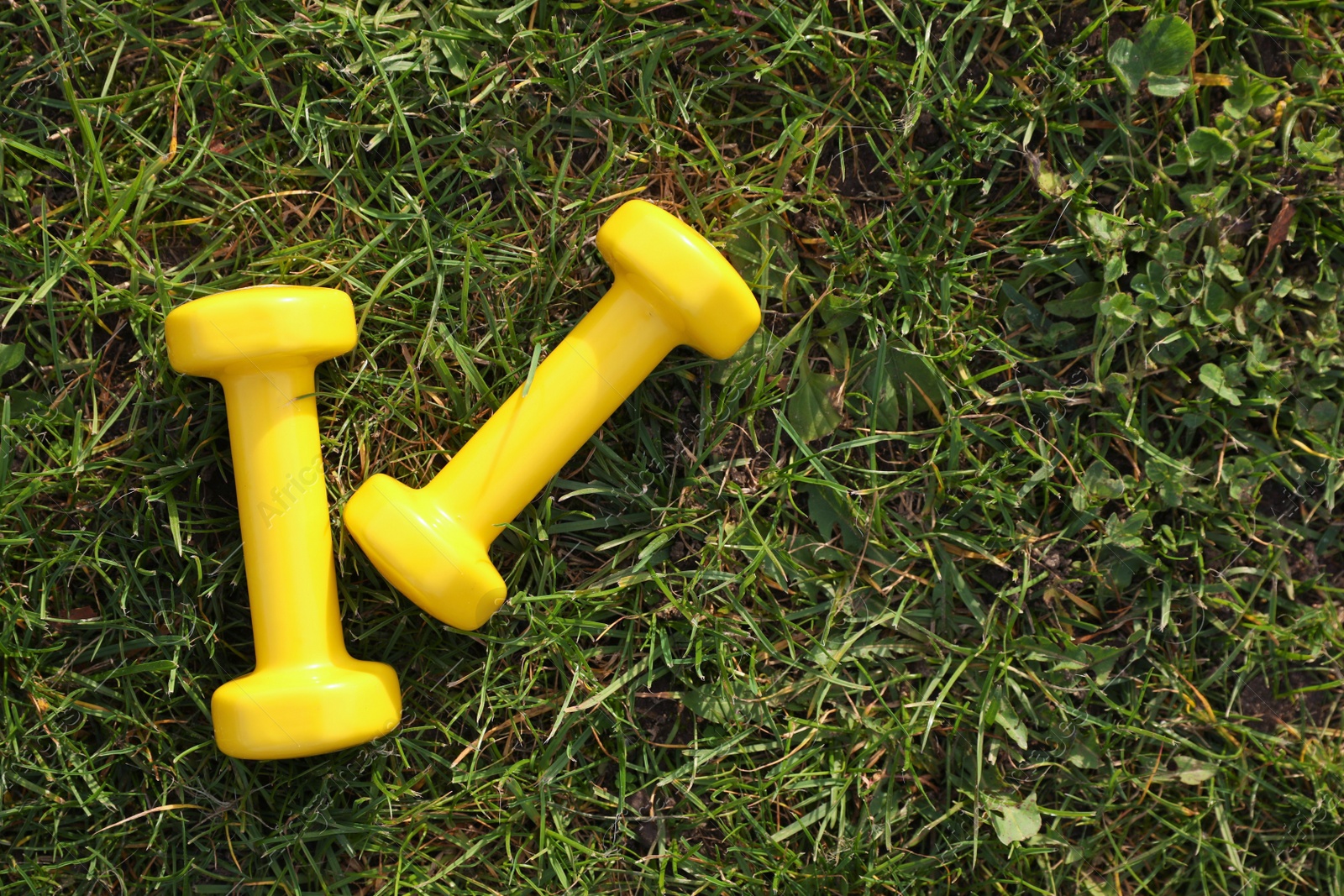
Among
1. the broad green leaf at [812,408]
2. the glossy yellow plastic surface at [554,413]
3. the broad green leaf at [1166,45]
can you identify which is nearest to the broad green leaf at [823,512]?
the broad green leaf at [812,408]

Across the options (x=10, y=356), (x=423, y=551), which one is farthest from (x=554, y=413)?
(x=10, y=356)

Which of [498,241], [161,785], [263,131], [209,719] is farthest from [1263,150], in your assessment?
[161,785]

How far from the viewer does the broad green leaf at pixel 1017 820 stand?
222 cm

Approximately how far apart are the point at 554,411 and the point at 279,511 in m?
0.60

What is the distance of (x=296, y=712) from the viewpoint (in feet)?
6.02

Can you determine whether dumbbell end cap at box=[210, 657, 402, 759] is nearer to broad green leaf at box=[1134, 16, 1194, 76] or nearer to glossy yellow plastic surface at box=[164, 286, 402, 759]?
glossy yellow plastic surface at box=[164, 286, 402, 759]

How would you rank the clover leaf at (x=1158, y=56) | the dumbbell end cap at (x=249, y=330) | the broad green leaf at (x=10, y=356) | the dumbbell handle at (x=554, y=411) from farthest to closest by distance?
1. the clover leaf at (x=1158, y=56)
2. the broad green leaf at (x=10, y=356)
3. the dumbbell handle at (x=554, y=411)
4. the dumbbell end cap at (x=249, y=330)

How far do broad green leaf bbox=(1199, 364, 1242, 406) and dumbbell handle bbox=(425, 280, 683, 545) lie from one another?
1337 mm

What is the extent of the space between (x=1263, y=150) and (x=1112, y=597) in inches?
46.4

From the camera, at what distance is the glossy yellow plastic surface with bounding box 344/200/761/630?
1.85 m

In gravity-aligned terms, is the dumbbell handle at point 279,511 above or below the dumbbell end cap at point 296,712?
above

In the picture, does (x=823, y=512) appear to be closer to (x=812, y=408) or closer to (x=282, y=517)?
(x=812, y=408)

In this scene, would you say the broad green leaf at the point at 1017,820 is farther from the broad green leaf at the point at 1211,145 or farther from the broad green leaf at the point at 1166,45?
the broad green leaf at the point at 1166,45

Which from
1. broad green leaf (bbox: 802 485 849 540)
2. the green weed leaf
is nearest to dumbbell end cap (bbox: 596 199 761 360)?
broad green leaf (bbox: 802 485 849 540)
